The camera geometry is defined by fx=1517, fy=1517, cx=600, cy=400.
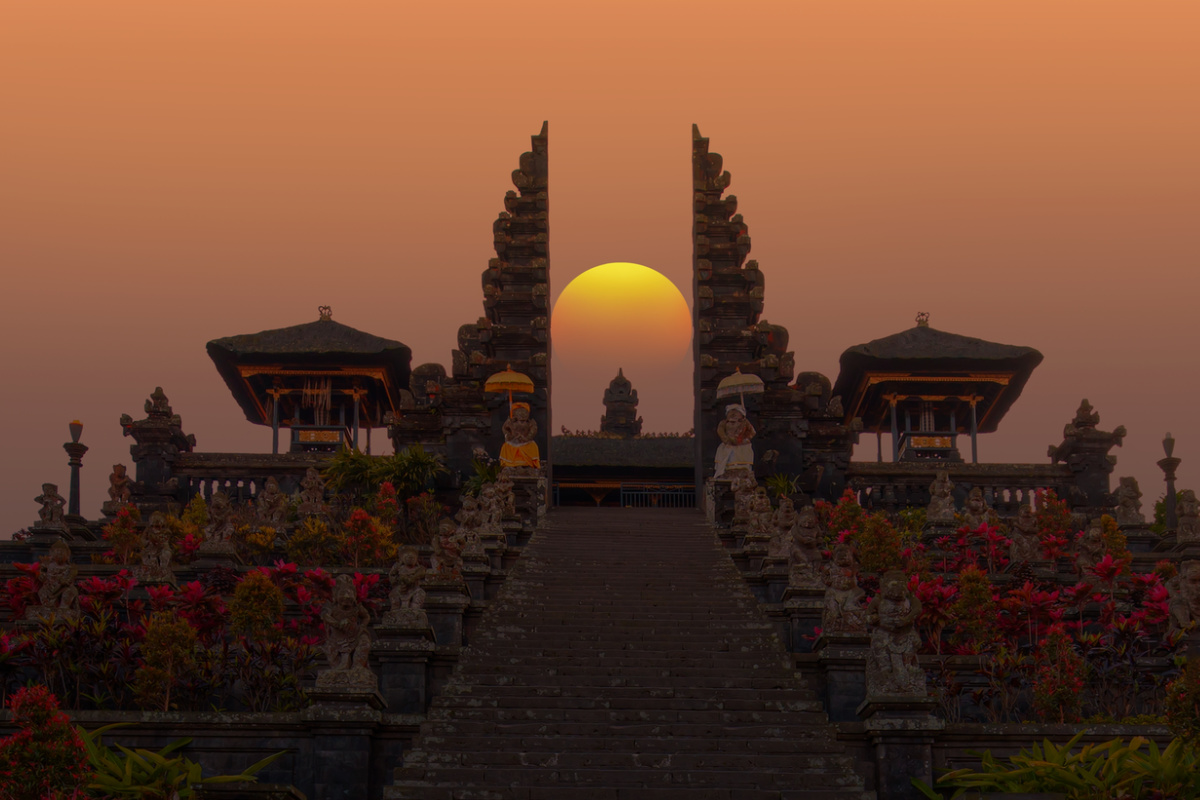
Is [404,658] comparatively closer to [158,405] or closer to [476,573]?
[476,573]

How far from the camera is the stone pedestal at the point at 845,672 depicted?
1783 cm

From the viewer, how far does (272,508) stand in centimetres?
2820

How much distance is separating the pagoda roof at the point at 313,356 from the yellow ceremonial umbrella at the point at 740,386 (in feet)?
34.9

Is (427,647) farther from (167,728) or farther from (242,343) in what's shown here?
(242,343)

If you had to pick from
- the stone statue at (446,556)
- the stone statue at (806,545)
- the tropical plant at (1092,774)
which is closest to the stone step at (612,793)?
the tropical plant at (1092,774)

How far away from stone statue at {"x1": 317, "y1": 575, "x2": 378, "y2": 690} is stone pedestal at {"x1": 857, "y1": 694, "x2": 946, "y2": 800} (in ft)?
18.3

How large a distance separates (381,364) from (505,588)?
19.5 m

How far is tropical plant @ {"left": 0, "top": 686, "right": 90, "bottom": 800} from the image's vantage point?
1377 centimetres

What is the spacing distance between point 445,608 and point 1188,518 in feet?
47.8

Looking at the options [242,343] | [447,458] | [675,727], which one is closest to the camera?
[675,727]

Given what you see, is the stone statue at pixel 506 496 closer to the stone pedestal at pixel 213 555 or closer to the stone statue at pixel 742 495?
the stone statue at pixel 742 495

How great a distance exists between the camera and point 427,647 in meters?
18.2

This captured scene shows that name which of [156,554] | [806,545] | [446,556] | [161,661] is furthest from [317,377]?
[161,661]

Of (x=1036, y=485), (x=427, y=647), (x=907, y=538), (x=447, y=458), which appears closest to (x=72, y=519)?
(x=447, y=458)
